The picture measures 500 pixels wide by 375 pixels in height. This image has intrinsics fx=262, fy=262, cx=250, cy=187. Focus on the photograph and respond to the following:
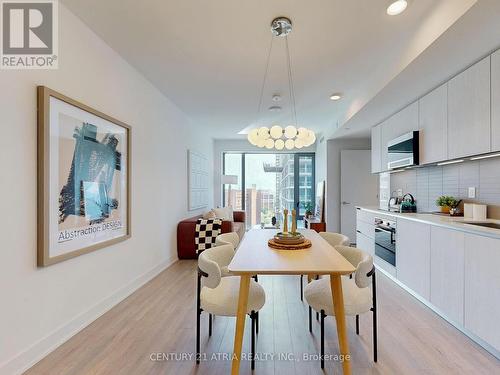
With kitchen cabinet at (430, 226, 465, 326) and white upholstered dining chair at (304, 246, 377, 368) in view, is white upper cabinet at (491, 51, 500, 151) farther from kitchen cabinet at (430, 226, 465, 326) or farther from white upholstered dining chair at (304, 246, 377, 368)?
white upholstered dining chair at (304, 246, 377, 368)

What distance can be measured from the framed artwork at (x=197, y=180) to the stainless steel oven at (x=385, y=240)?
3313mm

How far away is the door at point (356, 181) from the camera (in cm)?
588

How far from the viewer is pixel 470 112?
2.38m

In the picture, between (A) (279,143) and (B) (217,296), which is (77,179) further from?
(A) (279,143)

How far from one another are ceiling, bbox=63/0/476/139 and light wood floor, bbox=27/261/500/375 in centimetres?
234

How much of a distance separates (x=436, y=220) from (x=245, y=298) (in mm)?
2030

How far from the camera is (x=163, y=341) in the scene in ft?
6.79

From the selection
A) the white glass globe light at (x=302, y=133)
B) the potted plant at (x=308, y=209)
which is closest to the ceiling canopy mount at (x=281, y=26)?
the white glass globe light at (x=302, y=133)

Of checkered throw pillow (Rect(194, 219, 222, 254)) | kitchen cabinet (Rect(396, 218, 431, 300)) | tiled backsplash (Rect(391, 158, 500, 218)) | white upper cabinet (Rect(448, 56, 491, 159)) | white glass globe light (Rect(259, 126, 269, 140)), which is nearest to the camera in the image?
white upper cabinet (Rect(448, 56, 491, 159))

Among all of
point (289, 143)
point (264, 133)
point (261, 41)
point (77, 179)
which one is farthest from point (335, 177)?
point (77, 179)

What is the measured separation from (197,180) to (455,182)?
4.33 metres

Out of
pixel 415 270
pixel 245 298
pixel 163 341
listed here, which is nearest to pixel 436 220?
pixel 415 270

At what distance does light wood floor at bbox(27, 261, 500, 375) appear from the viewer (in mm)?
1763

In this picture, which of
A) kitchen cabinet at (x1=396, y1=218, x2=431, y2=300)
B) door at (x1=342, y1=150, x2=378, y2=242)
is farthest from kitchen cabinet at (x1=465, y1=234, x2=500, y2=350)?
door at (x1=342, y1=150, x2=378, y2=242)
